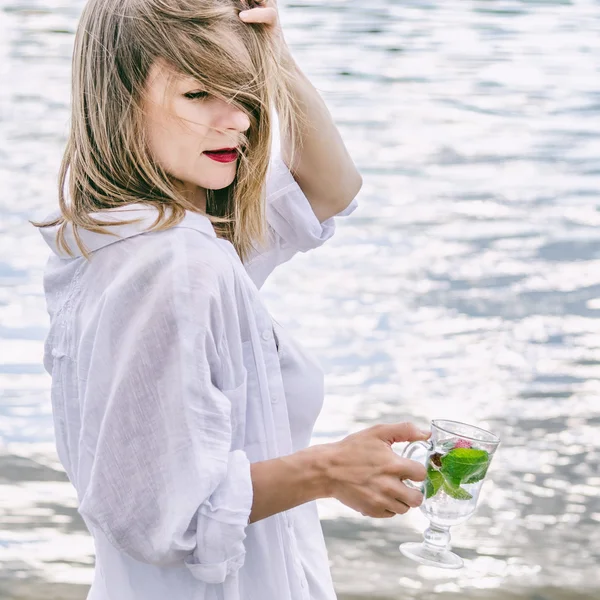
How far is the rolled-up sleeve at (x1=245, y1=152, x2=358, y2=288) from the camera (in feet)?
5.01

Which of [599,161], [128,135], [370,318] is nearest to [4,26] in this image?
[599,161]

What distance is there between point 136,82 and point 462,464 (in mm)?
557

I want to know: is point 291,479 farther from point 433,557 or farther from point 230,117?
point 230,117

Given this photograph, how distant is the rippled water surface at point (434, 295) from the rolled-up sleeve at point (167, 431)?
68.3 inches

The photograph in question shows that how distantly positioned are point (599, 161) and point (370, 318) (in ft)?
8.12

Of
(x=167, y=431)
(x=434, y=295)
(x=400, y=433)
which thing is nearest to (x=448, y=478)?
(x=400, y=433)

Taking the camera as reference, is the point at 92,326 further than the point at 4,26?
No

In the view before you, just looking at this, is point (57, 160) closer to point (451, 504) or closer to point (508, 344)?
point (508, 344)

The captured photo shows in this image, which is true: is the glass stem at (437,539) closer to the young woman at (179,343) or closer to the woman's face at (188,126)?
the young woman at (179,343)

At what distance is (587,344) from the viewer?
420 centimetres

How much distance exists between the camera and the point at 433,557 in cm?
130

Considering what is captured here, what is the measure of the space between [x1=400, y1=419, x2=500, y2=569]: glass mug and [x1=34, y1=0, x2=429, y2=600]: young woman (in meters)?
0.05

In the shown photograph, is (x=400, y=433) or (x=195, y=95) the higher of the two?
(x=195, y=95)

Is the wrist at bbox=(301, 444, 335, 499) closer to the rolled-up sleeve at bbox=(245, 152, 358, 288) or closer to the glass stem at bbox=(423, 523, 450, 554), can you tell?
the glass stem at bbox=(423, 523, 450, 554)
